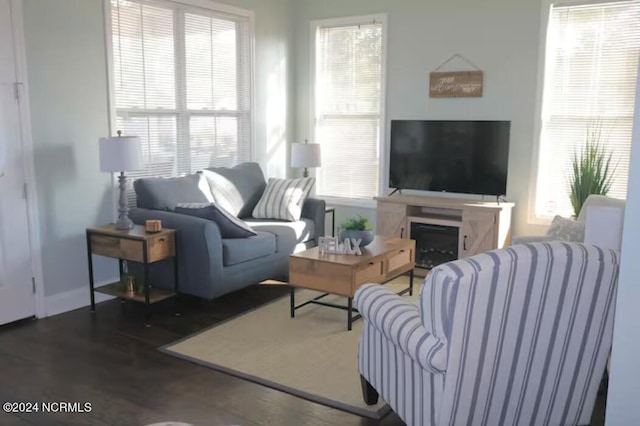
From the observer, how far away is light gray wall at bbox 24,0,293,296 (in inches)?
165

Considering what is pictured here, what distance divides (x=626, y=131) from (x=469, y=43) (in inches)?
61.6

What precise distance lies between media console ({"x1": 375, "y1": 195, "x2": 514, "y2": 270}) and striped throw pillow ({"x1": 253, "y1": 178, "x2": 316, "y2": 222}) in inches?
31.2

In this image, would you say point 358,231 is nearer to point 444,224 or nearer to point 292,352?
point 292,352

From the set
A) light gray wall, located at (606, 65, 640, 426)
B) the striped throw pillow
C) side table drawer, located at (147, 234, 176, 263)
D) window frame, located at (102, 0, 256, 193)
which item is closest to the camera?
light gray wall, located at (606, 65, 640, 426)

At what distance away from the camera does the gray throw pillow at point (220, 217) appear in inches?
173

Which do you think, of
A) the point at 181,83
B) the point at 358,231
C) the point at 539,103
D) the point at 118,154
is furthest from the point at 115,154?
the point at 539,103

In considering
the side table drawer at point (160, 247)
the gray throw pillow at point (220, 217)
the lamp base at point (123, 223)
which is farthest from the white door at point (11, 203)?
the gray throw pillow at point (220, 217)

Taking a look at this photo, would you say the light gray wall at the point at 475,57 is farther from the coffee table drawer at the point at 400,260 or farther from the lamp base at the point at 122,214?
the lamp base at the point at 122,214

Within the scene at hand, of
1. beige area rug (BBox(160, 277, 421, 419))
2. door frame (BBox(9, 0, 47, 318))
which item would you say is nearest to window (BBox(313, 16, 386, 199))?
beige area rug (BBox(160, 277, 421, 419))

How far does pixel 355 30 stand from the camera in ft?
20.3

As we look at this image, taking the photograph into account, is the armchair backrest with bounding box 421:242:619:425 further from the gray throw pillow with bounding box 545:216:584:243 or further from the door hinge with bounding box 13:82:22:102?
the door hinge with bounding box 13:82:22:102

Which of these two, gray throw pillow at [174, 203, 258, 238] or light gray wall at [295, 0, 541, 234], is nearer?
gray throw pillow at [174, 203, 258, 238]

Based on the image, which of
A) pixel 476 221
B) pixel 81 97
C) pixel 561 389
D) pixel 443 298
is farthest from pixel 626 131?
pixel 81 97

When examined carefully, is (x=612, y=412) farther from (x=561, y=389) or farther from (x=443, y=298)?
(x=561, y=389)
